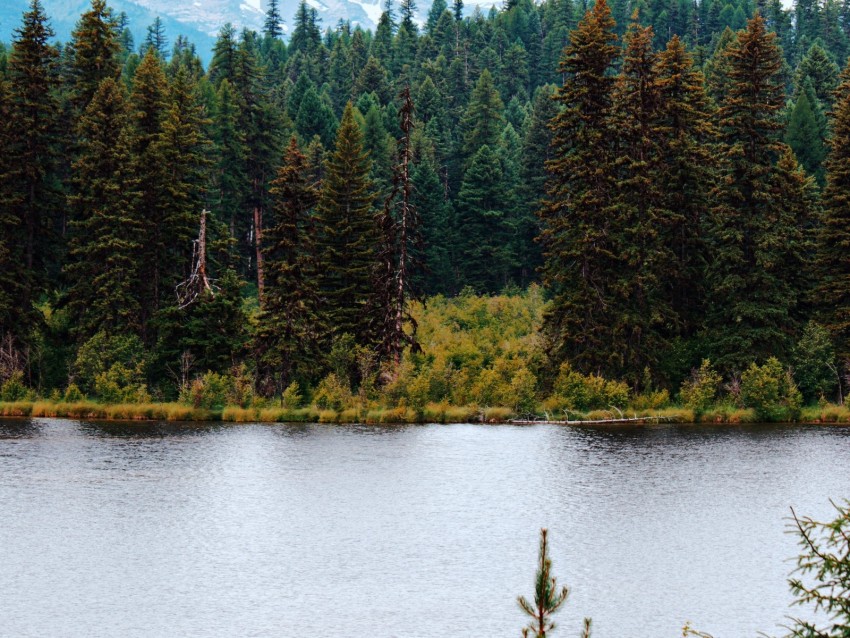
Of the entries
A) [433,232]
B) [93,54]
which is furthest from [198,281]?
[433,232]

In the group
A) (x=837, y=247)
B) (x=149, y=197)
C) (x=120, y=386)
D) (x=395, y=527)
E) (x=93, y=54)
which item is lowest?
(x=395, y=527)

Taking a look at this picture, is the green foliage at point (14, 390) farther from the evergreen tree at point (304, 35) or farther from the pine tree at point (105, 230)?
the evergreen tree at point (304, 35)

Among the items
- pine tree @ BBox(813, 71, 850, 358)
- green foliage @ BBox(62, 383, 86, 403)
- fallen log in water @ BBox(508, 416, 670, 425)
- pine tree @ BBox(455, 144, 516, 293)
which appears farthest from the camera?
pine tree @ BBox(455, 144, 516, 293)

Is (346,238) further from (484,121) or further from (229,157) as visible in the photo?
(484,121)

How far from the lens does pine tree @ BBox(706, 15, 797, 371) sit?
2152 inches

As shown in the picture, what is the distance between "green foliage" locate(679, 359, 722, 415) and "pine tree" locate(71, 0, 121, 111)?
127ft

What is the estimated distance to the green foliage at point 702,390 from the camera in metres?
53.1

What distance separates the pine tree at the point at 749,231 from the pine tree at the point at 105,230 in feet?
103

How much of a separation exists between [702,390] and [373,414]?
16.8 metres

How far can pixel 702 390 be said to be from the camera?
53.1 metres

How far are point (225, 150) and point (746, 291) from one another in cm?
4044

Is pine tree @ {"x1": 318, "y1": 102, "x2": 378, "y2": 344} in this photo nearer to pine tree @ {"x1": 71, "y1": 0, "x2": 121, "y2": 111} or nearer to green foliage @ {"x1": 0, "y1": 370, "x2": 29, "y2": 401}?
pine tree @ {"x1": 71, "y1": 0, "x2": 121, "y2": 111}

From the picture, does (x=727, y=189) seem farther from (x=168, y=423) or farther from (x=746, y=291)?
(x=168, y=423)

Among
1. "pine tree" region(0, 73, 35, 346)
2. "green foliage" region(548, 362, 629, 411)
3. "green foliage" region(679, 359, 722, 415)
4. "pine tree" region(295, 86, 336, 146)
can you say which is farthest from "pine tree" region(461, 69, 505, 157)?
"green foliage" region(679, 359, 722, 415)
